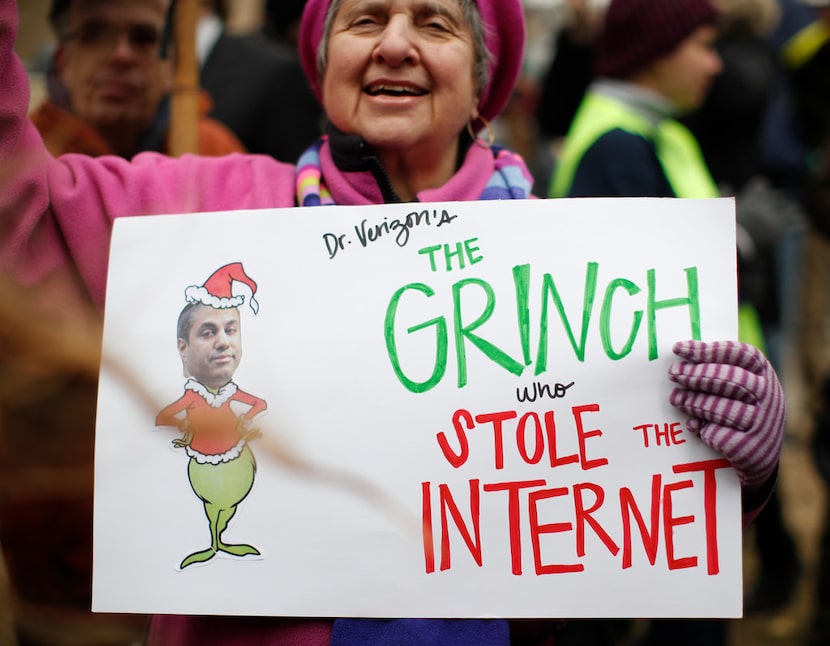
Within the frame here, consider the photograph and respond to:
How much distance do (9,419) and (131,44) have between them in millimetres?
816

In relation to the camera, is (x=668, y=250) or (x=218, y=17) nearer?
(x=668, y=250)

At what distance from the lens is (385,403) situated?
4.46ft

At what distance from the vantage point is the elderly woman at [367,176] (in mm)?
1333

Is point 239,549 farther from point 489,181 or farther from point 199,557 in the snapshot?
point 489,181

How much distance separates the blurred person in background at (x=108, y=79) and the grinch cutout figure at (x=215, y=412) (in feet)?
2.13

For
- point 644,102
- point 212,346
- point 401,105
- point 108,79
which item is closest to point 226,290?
point 212,346

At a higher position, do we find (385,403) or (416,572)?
(385,403)

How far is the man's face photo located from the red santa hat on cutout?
0.01 meters

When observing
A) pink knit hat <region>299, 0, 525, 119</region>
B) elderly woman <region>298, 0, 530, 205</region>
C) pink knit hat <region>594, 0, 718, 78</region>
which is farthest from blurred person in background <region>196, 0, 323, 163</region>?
elderly woman <region>298, 0, 530, 205</region>

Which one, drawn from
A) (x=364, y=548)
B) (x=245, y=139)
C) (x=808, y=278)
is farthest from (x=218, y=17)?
(x=808, y=278)

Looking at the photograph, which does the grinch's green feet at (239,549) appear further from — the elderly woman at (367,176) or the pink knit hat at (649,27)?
the pink knit hat at (649,27)

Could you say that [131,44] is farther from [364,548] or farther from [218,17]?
[218,17]

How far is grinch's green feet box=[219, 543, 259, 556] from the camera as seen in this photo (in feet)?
4.39

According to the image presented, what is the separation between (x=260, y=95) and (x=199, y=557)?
196cm
